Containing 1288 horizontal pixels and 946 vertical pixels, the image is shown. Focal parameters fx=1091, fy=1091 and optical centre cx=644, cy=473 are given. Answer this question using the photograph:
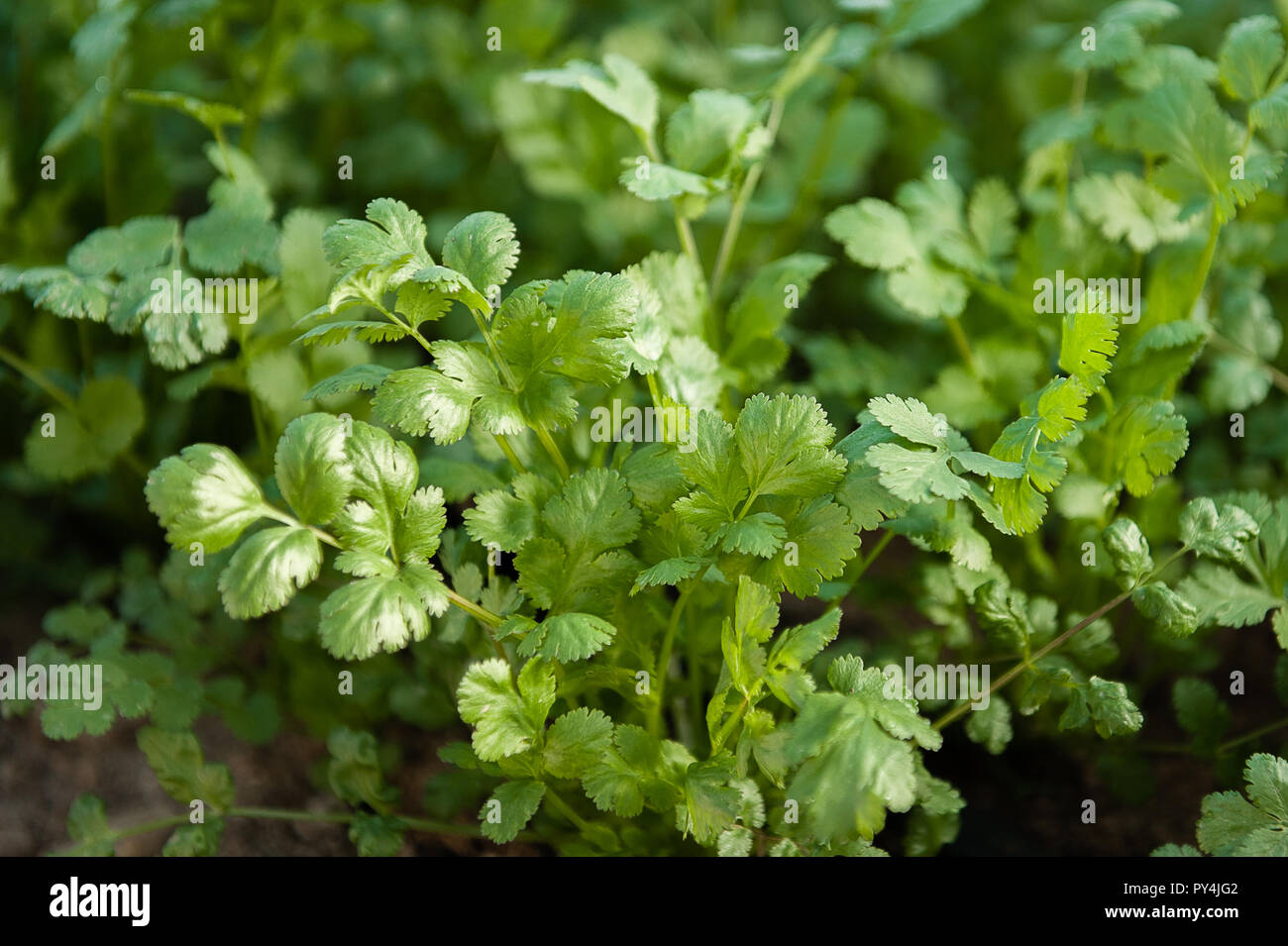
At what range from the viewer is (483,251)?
0.90 meters

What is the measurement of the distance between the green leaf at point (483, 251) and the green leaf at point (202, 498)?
0.82 feet

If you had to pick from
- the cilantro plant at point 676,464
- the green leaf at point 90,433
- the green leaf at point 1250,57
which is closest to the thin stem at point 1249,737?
the cilantro plant at point 676,464

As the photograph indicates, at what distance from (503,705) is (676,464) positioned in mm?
243

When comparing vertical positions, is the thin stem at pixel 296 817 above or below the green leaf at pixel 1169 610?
below

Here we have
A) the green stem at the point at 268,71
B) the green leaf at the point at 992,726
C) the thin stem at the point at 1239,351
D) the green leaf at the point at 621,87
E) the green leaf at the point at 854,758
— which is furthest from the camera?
the green stem at the point at 268,71

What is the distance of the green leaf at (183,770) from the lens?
1027 millimetres

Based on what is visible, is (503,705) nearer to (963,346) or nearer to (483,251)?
(483,251)

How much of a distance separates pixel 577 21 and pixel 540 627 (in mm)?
1402

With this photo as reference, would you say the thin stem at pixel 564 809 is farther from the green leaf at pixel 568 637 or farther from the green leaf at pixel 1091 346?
the green leaf at pixel 1091 346

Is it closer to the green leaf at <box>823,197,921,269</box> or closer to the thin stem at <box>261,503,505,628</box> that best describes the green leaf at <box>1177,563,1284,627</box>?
the green leaf at <box>823,197,921,269</box>

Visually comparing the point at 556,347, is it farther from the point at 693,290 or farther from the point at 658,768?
the point at 658,768

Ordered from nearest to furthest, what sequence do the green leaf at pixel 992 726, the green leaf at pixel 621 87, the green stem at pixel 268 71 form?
the green leaf at pixel 992 726 < the green leaf at pixel 621 87 < the green stem at pixel 268 71

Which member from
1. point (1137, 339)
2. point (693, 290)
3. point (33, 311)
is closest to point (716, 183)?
point (693, 290)
